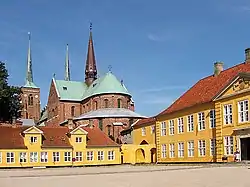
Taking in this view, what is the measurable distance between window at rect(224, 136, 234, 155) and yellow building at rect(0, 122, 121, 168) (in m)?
24.5

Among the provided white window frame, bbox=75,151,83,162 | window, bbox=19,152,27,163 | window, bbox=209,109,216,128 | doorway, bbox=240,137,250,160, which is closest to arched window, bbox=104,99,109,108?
white window frame, bbox=75,151,83,162

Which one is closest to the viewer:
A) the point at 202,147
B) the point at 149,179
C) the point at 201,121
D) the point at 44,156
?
the point at 149,179

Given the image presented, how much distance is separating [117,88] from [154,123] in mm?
37093

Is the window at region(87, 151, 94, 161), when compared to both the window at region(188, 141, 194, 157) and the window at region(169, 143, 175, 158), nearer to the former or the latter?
the window at region(169, 143, 175, 158)

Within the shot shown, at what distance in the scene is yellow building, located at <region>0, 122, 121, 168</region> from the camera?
5762cm

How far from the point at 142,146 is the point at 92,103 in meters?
37.7

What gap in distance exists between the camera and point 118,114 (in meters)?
91.8

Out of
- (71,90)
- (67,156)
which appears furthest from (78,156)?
(71,90)

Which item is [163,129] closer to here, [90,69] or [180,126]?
[180,126]

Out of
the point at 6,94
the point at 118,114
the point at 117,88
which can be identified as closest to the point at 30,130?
the point at 6,94

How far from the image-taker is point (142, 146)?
63.6 meters

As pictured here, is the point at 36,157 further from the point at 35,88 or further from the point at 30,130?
the point at 35,88

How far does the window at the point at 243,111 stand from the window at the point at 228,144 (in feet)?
7.88

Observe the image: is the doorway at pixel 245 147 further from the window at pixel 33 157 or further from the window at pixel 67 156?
the window at pixel 33 157
